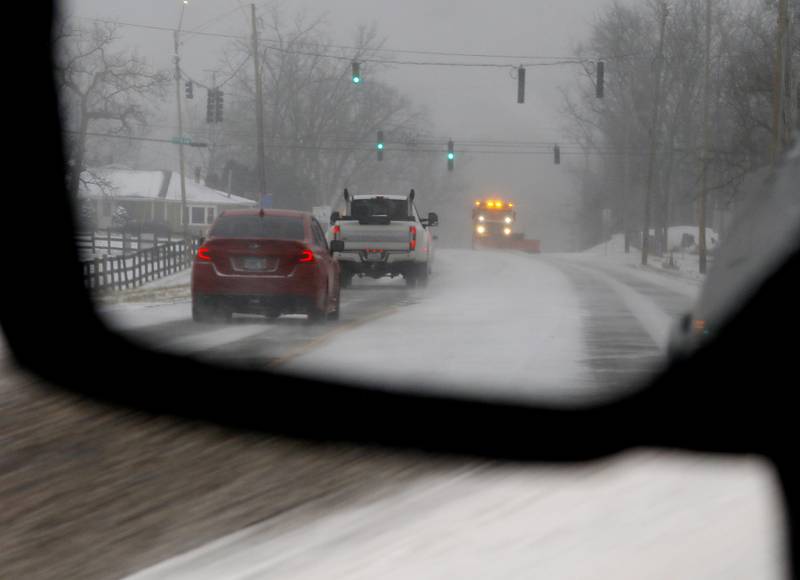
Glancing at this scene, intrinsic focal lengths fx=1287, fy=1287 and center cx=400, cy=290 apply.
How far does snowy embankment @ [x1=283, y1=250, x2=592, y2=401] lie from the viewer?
10.9 metres

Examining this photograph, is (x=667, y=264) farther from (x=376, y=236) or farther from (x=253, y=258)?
(x=253, y=258)

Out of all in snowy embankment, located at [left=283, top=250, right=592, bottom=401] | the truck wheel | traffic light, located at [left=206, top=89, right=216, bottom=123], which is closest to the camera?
snowy embankment, located at [left=283, top=250, right=592, bottom=401]

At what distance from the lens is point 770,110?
37.5 meters

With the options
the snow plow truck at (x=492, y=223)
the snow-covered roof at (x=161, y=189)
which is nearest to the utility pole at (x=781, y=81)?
the snow plow truck at (x=492, y=223)

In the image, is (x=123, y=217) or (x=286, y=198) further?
(x=123, y=217)

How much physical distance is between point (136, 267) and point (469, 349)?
24695 mm

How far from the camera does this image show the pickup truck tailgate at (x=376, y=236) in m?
30.1

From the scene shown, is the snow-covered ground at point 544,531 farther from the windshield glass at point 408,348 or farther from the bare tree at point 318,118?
the bare tree at point 318,118

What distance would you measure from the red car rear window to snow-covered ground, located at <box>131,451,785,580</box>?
1149 cm

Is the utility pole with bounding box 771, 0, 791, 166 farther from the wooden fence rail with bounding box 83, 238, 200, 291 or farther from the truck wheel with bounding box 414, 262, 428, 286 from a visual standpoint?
the wooden fence rail with bounding box 83, 238, 200, 291

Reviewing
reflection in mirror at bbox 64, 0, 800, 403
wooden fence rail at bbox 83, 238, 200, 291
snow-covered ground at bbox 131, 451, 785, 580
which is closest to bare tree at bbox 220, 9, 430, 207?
reflection in mirror at bbox 64, 0, 800, 403

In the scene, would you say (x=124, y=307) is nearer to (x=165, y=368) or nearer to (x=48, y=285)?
(x=48, y=285)

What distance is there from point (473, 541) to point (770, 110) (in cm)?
3424

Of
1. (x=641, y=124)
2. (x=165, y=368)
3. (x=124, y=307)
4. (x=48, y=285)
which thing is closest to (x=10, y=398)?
(x=165, y=368)
